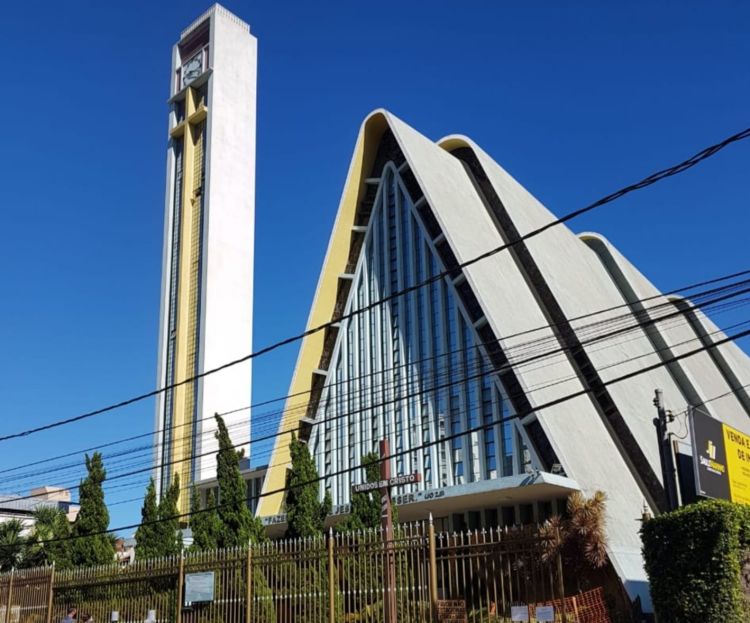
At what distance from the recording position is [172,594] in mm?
19125

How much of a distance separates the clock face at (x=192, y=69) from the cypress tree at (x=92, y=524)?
39856 millimetres

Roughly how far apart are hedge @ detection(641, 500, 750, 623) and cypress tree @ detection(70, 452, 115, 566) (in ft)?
69.3

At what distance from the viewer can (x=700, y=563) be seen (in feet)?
45.4

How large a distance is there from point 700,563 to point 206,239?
49.2 m

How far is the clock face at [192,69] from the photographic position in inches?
2559

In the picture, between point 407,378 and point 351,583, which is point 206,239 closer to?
point 407,378

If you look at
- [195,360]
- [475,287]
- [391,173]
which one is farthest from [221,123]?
[475,287]

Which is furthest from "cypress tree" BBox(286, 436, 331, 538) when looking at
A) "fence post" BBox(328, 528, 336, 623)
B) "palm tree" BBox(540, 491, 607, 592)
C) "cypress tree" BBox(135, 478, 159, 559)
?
"fence post" BBox(328, 528, 336, 623)

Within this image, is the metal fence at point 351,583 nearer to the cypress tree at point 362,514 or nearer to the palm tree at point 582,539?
the palm tree at point 582,539

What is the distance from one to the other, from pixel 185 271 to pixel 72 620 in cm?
4203

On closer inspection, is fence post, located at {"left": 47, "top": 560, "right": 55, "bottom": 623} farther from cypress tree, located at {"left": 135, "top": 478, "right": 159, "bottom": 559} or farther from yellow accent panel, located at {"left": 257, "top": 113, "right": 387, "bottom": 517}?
yellow accent panel, located at {"left": 257, "top": 113, "right": 387, "bottom": 517}

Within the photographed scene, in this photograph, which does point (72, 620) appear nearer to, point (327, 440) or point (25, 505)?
point (327, 440)

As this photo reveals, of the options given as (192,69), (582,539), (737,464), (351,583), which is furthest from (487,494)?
(192,69)

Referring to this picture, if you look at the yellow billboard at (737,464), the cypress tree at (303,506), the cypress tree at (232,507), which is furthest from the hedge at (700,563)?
the cypress tree at (232,507)
